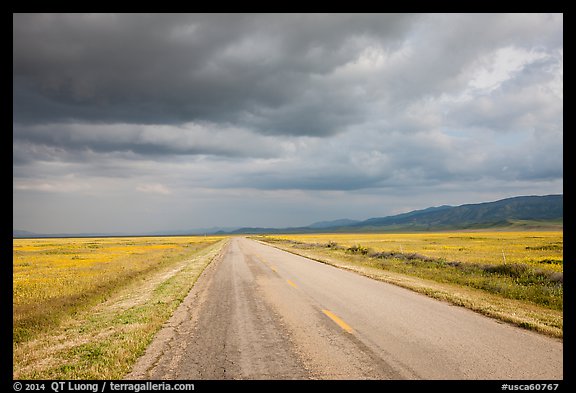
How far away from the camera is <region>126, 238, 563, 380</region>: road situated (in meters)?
5.36

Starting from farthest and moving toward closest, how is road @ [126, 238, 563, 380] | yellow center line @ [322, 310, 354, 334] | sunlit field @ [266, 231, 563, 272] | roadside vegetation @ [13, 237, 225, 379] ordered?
1. sunlit field @ [266, 231, 563, 272]
2. yellow center line @ [322, 310, 354, 334]
3. roadside vegetation @ [13, 237, 225, 379]
4. road @ [126, 238, 563, 380]

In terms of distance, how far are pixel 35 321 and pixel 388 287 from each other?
12066 millimetres

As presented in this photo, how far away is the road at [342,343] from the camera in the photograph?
5.36m

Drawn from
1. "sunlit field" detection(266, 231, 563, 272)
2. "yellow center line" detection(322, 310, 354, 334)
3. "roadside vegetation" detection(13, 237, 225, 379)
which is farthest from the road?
"sunlit field" detection(266, 231, 563, 272)

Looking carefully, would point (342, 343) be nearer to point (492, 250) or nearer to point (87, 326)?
point (87, 326)

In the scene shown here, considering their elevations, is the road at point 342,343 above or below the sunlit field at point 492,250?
above

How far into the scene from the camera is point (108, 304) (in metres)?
12.4

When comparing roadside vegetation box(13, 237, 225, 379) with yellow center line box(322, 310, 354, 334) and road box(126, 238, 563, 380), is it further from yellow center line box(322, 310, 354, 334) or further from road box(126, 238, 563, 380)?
yellow center line box(322, 310, 354, 334)

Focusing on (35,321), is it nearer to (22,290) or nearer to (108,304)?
(108,304)

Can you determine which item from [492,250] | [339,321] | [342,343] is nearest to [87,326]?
[339,321]

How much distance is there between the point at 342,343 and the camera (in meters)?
6.71

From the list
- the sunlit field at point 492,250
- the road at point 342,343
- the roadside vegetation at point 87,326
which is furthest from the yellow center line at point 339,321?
the sunlit field at point 492,250

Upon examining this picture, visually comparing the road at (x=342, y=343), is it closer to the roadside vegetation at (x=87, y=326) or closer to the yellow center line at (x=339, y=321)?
the yellow center line at (x=339, y=321)
